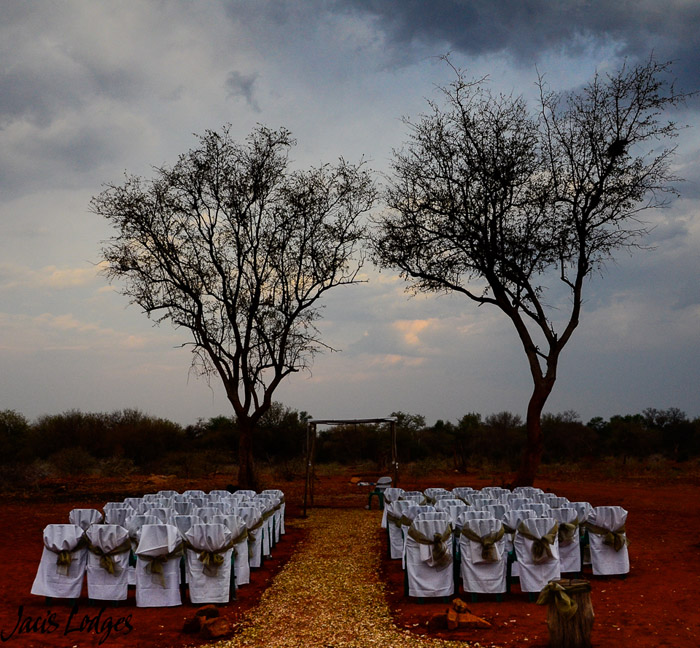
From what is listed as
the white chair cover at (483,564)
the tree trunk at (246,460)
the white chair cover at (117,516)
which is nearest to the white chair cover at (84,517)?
the white chair cover at (117,516)

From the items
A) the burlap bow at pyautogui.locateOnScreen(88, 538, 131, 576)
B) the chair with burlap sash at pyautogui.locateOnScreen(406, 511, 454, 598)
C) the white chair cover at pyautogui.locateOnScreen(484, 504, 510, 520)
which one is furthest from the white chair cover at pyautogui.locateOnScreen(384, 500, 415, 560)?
the burlap bow at pyautogui.locateOnScreen(88, 538, 131, 576)

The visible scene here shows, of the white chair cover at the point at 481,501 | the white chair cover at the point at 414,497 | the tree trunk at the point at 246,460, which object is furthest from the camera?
the tree trunk at the point at 246,460

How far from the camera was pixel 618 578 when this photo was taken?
10734mm

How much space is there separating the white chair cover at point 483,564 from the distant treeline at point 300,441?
31980 millimetres

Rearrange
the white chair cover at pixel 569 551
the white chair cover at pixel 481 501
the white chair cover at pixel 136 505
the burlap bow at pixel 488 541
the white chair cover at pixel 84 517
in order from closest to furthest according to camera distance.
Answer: the burlap bow at pixel 488 541 < the white chair cover at pixel 569 551 < the white chair cover at pixel 84 517 < the white chair cover at pixel 481 501 < the white chair cover at pixel 136 505

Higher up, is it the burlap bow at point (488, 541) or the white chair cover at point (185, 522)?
the white chair cover at point (185, 522)

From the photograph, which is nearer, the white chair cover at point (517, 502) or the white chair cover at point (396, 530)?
the white chair cover at point (517, 502)

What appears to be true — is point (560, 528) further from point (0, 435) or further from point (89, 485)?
point (0, 435)

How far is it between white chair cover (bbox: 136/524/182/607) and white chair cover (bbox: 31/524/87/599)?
863 mm

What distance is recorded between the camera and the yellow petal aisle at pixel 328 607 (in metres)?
7.78

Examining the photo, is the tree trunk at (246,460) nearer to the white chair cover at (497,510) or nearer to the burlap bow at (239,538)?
the burlap bow at (239,538)

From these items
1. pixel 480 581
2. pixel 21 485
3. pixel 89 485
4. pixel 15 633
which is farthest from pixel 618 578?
pixel 21 485

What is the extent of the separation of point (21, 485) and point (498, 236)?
72.9 feet

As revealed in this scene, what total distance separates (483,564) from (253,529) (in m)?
4.11
